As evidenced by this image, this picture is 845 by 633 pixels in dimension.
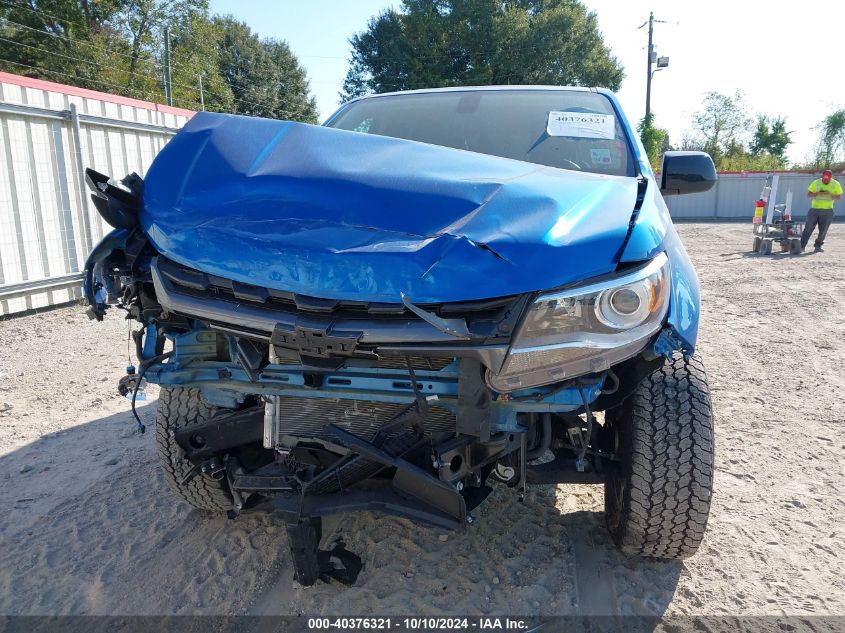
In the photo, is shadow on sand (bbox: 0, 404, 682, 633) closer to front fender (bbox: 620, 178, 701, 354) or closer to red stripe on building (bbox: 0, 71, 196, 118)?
front fender (bbox: 620, 178, 701, 354)

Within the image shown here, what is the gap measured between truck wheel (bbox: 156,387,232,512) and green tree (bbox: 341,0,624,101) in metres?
30.5

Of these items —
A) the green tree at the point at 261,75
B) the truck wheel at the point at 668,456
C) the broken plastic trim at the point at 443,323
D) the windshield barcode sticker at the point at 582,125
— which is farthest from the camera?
the green tree at the point at 261,75

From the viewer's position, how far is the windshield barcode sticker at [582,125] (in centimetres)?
285

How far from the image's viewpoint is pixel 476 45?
103 feet

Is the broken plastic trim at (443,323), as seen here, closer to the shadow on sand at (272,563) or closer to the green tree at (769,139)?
the shadow on sand at (272,563)

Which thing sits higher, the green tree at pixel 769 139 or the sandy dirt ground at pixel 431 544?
the green tree at pixel 769 139

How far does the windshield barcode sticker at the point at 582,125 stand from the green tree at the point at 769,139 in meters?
49.5

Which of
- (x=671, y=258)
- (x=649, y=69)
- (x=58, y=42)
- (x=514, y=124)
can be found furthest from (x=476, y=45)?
(x=671, y=258)

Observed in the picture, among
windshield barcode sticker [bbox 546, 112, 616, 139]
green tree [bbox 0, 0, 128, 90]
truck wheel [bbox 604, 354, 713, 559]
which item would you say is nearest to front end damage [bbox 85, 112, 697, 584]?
truck wheel [bbox 604, 354, 713, 559]

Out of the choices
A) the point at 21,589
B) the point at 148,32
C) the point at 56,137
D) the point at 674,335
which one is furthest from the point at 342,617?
the point at 148,32

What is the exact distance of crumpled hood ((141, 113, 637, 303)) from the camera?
1668 millimetres

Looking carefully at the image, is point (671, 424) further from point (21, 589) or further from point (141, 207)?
point (21, 589)

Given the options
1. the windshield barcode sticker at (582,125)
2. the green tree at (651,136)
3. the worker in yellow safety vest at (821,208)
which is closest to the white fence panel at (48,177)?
the windshield barcode sticker at (582,125)

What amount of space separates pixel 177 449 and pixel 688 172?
2830 mm
